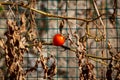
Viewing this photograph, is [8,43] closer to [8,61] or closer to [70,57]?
[8,61]

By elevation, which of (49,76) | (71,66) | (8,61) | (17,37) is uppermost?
(17,37)

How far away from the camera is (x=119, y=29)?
309cm

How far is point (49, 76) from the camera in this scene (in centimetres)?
198

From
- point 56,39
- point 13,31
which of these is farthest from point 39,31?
point 13,31

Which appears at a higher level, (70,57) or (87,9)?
(87,9)

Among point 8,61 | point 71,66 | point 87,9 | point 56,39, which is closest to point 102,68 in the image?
point 71,66

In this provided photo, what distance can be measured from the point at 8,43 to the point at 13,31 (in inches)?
2.8

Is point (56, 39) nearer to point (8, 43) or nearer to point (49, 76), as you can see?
point (49, 76)

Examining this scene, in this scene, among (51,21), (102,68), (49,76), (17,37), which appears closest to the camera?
(17,37)

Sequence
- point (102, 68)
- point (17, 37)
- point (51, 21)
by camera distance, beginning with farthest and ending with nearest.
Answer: point (51, 21) → point (102, 68) → point (17, 37)

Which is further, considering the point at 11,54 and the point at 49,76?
the point at 49,76

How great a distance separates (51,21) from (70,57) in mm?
390

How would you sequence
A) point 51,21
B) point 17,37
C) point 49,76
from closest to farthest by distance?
point 17,37
point 49,76
point 51,21

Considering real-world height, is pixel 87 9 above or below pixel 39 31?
above
